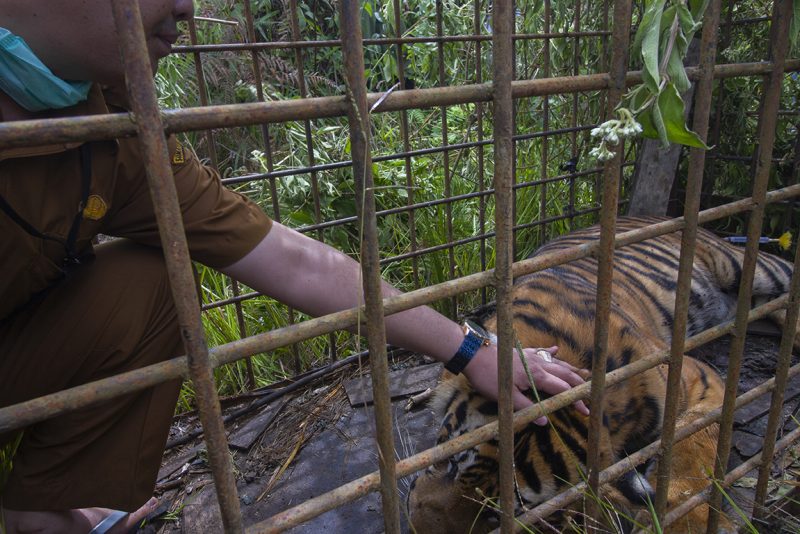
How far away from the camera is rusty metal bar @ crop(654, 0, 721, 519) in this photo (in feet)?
3.67

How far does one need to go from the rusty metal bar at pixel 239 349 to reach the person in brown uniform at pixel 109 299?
37 centimetres

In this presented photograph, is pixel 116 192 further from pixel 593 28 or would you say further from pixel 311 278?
pixel 593 28

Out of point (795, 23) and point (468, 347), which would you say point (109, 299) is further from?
point (795, 23)

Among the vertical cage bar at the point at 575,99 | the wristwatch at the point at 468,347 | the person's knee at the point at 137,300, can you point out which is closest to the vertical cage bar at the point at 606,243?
the wristwatch at the point at 468,347

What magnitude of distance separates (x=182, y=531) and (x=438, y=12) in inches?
91.8

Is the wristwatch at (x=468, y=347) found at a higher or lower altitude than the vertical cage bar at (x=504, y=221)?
lower

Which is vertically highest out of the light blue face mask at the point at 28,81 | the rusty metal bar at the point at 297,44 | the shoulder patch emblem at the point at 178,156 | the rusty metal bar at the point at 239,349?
the rusty metal bar at the point at 297,44

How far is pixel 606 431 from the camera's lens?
1624 mm

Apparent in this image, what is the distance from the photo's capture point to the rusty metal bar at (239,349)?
0.70m

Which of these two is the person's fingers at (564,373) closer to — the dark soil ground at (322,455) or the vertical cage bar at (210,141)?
the dark soil ground at (322,455)

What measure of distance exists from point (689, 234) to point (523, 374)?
46cm

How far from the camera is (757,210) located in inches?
54.5

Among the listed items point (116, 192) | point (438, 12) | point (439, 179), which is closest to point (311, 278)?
point (116, 192)

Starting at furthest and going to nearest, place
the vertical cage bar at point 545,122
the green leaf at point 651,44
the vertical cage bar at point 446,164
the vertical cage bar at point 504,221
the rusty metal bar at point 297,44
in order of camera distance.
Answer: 1. the vertical cage bar at point 545,122
2. the vertical cage bar at point 446,164
3. the rusty metal bar at point 297,44
4. the green leaf at point 651,44
5. the vertical cage bar at point 504,221
